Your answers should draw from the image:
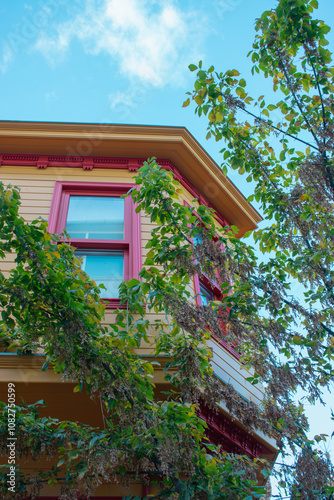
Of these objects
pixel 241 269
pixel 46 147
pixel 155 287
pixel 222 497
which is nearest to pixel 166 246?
pixel 155 287

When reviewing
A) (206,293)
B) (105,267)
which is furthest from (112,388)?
(206,293)

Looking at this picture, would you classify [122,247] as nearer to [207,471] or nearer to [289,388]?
[289,388]

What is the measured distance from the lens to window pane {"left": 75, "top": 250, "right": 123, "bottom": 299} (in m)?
8.15

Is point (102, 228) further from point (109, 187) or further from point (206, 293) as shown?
point (206, 293)

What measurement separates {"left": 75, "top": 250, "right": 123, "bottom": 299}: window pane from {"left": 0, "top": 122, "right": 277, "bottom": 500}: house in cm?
2

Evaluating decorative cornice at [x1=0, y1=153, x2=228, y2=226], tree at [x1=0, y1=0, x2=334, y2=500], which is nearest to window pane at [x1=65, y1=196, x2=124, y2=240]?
decorative cornice at [x1=0, y1=153, x2=228, y2=226]

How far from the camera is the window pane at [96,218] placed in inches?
363

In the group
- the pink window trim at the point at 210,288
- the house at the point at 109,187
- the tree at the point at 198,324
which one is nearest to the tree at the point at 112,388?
the tree at the point at 198,324

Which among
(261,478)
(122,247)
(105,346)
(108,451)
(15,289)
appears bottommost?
(108,451)

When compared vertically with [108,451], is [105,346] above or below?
above

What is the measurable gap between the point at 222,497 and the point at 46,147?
26.9 ft

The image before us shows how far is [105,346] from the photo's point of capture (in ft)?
17.3
